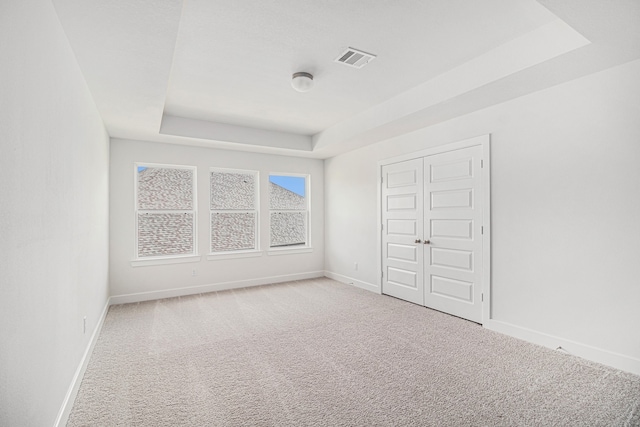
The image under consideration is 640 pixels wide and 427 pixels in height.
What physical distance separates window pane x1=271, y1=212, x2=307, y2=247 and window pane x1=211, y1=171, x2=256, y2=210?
574 millimetres

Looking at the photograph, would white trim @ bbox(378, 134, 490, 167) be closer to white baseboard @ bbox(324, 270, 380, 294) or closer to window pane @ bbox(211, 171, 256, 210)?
white baseboard @ bbox(324, 270, 380, 294)

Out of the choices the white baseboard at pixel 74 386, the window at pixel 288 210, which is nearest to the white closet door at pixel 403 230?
the window at pixel 288 210

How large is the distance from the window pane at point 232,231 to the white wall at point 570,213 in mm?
3696

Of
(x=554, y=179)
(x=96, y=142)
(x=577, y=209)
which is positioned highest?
(x=96, y=142)

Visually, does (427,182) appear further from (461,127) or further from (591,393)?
(591,393)

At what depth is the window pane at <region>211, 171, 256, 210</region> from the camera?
215 inches

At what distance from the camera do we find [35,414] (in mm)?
1489

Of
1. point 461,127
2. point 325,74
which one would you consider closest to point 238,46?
point 325,74

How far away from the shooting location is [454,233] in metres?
3.92

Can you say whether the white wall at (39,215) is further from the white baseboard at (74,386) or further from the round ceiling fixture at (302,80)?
the round ceiling fixture at (302,80)

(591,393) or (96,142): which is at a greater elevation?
(96,142)

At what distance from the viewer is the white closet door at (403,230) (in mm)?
4422

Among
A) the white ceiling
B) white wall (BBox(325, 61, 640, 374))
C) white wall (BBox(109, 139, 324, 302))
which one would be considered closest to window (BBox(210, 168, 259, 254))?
white wall (BBox(109, 139, 324, 302))

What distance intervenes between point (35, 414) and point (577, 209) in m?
4.01
